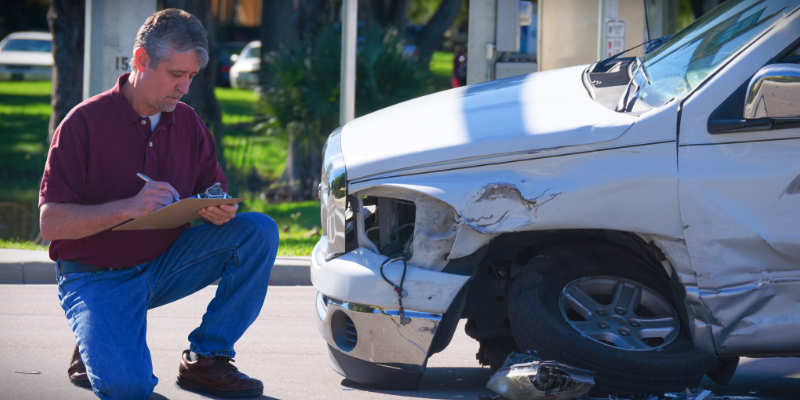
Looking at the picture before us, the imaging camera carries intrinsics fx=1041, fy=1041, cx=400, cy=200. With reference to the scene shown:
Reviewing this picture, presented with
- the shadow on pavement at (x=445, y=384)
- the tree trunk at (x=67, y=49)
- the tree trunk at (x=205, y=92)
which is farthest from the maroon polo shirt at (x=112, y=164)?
the tree trunk at (x=67, y=49)

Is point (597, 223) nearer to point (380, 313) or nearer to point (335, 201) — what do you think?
point (380, 313)

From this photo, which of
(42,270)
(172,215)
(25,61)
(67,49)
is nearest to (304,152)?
(67,49)

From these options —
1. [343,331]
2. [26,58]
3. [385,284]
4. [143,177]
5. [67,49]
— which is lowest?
[343,331]

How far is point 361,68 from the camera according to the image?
35.9 ft

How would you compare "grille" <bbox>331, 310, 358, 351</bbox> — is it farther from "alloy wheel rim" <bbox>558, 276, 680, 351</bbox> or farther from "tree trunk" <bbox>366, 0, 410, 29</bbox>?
"tree trunk" <bbox>366, 0, 410, 29</bbox>

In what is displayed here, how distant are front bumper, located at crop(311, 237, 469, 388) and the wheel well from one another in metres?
0.13

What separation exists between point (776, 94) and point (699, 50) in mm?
621

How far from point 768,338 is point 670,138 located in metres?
0.85

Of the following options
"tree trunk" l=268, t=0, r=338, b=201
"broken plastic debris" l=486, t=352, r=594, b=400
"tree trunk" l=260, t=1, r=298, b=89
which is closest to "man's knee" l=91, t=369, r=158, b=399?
"broken plastic debris" l=486, t=352, r=594, b=400

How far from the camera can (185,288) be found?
14.3ft

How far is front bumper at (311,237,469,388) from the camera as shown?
406cm

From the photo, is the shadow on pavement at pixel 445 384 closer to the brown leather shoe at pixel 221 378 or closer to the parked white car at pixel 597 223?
the parked white car at pixel 597 223

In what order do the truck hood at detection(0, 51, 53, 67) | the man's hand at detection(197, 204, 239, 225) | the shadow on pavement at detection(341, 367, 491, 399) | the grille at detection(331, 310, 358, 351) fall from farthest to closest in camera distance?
the truck hood at detection(0, 51, 53, 67) < the shadow on pavement at detection(341, 367, 491, 399) < the grille at detection(331, 310, 358, 351) < the man's hand at detection(197, 204, 239, 225)

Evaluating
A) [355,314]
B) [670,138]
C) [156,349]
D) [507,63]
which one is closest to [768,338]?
[670,138]
